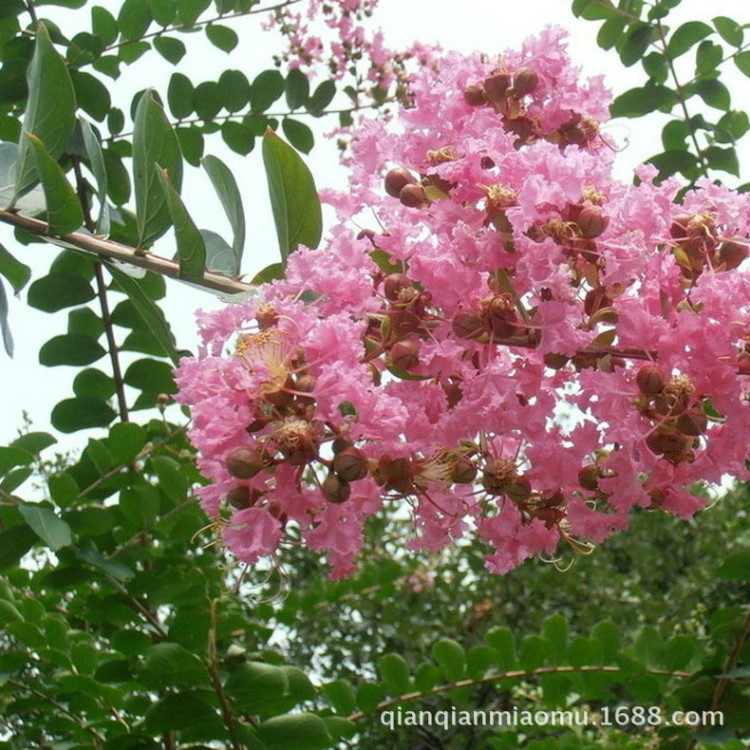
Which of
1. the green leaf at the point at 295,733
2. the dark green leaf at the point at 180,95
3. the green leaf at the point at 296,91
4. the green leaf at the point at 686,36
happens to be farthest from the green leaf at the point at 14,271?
the green leaf at the point at 686,36

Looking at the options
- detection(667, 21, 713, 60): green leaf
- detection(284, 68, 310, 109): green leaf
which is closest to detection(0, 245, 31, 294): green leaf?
detection(284, 68, 310, 109): green leaf

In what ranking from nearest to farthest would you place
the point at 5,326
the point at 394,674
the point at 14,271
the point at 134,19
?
1. the point at 5,326
2. the point at 14,271
3. the point at 394,674
4. the point at 134,19

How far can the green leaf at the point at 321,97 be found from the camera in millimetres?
2123

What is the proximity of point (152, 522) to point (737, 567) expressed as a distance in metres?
0.85

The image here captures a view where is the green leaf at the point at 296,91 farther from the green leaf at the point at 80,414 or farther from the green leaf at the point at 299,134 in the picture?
the green leaf at the point at 80,414

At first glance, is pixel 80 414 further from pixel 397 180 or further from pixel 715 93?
pixel 715 93

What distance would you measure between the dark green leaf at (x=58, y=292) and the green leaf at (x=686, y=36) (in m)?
1.06

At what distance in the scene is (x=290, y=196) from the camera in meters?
0.97

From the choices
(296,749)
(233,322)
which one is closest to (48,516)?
(296,749)

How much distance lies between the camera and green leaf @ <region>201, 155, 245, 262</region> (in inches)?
43.0

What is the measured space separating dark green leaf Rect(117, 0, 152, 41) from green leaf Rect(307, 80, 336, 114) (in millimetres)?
373

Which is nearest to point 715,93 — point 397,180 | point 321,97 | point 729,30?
point 729,30

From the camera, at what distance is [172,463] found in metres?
1.51

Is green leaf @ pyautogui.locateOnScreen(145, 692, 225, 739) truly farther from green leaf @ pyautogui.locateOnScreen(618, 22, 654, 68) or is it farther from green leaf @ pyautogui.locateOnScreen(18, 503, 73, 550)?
green leaf @ pyautogui.locateOnScreen(618, 22, 654, 68)
